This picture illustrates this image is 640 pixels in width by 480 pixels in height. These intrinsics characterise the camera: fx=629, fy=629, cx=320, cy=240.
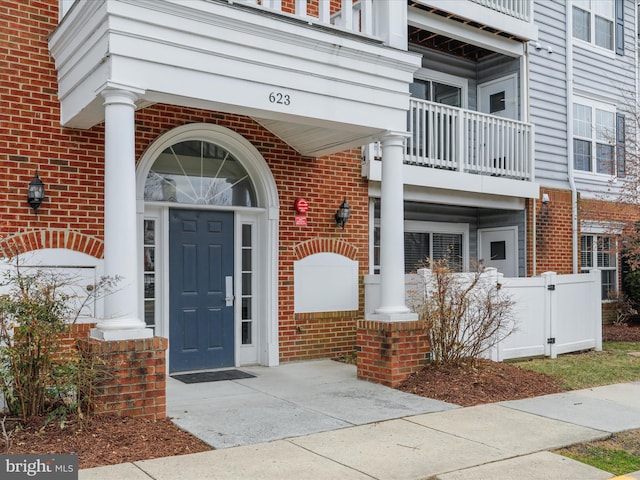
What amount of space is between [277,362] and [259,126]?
326 cm

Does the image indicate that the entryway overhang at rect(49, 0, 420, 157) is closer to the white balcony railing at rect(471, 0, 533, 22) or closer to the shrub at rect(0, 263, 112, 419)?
the shrub at rect(0, 263, 112, 419)

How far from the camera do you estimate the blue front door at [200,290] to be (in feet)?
26.5

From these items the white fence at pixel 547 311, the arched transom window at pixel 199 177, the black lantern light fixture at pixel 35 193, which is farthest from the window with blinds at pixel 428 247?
the black lantern light fixture at pixel 35 193

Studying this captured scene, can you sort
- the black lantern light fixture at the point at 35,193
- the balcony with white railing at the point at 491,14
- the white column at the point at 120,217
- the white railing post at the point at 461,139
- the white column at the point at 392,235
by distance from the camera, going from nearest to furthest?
the white column at the point at 120,217, the black lantern light fixture at the point at 35,193, the white column at the point at 392,235, the balcony with white railing at the point at 491,14, the white railing post at the point at 461,139

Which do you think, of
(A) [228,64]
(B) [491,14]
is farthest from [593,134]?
(A) [228,64]

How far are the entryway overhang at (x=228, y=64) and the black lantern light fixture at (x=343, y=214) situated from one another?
5.66 feet

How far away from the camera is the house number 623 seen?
21.9ft

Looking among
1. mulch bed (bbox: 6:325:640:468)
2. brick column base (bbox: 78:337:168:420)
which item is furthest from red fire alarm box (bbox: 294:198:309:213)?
brick column base (bbox: 78:337:168:420)

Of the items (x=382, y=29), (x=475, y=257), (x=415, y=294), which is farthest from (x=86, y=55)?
(x=475, y=257)

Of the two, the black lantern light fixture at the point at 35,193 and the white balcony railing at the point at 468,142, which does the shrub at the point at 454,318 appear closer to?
the white balcony railing at the point at 468,142

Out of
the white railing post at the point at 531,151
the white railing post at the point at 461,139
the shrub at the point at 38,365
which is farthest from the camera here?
the white railing post at the point at 531,151

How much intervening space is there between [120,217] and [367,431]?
9.68 ft

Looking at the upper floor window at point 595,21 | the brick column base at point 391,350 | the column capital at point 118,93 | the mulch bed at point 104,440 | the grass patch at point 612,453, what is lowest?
the grass patch at point 612,453

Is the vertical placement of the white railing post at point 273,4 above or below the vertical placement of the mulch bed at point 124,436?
above
